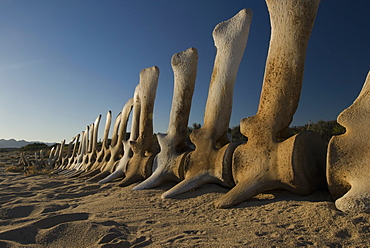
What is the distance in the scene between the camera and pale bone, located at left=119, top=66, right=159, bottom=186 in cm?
474

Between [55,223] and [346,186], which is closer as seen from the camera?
[346,186]

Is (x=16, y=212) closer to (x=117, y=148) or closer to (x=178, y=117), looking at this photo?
(x=178, y=117)

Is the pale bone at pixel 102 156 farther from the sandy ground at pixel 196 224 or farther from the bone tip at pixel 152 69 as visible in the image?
the sandy ground at pixel 196 224

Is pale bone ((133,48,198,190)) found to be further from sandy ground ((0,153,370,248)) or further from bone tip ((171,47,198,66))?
sandy ground ((0,153,370,248))

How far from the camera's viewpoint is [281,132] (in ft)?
9.14

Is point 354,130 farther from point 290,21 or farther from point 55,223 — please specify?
point 55,223

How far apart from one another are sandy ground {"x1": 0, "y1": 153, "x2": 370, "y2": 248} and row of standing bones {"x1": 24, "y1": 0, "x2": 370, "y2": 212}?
14 cm

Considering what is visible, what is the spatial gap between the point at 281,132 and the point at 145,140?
2.86m

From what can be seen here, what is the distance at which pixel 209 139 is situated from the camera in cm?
350

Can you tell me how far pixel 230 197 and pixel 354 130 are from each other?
1.16m

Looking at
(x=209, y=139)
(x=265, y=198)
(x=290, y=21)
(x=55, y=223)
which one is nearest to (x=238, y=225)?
(x=265, y=198)

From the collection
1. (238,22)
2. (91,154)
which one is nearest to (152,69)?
(238,22)

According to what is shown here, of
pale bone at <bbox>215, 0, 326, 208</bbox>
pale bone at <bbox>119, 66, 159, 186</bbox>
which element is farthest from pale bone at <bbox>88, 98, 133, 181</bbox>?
pale bone at <bbox>215, 0, 326, 208</bbox>

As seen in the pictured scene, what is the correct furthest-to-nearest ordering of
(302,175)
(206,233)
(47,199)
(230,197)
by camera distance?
(47,199) < (230,197) < (302,175) < (206,233)
